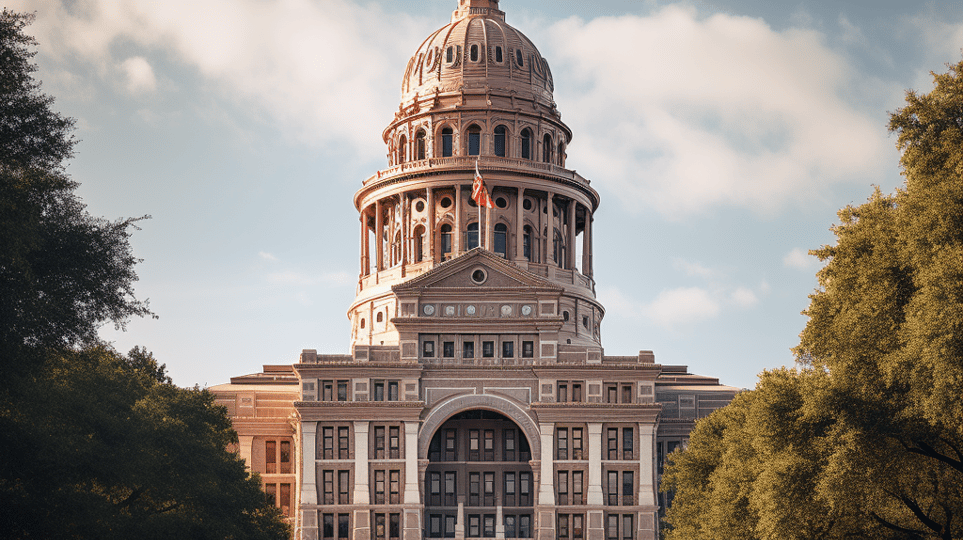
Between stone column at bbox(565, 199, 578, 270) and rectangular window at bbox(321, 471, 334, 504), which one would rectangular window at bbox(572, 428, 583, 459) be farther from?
stone column at bbox(565, 199, 578, 270)

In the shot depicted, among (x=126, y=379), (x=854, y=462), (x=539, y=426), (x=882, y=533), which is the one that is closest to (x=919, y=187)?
(x=854, y=462)

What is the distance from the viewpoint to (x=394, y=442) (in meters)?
100

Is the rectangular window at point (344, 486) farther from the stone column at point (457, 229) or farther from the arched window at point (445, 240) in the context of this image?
the arched window at point (445, 240)

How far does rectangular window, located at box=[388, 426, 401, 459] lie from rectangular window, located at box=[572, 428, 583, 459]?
1372 cm

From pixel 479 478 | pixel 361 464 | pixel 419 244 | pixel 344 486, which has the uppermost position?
pixel 419 244

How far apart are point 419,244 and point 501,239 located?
8197 mm

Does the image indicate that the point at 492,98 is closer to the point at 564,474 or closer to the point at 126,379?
the point at 564,474

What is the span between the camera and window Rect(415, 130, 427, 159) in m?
129

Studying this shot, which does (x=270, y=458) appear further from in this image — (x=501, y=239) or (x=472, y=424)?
(x=501, y=239)

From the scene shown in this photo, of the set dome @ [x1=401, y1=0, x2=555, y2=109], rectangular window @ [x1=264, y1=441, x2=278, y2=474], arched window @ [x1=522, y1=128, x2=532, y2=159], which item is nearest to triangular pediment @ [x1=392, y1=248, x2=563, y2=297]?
rectangular window @ [x1=264, y1=441, x2=278, y2=474]

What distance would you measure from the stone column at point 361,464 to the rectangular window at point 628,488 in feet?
65.2

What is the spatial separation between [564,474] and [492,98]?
4344 centimetres

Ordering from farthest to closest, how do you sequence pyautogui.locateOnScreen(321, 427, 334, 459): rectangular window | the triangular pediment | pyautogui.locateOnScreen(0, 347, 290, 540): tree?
the triangular pediment, pyautogui.locateOnScreen(321, 427, 334, 459): rectangular window, pyautogui.locateOnScreen(0, 347, 290, 540): tree

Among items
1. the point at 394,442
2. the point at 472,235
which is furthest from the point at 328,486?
the point at 472,235
